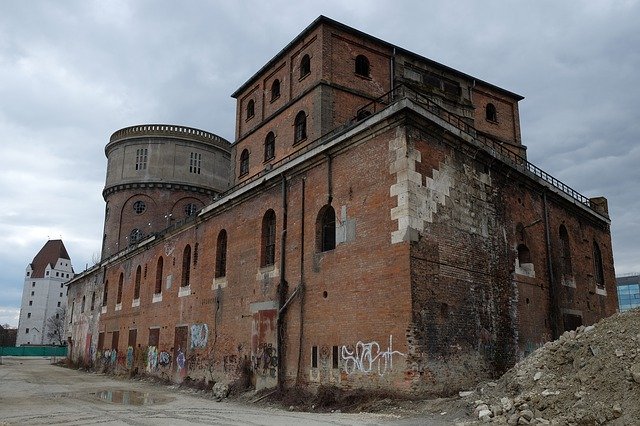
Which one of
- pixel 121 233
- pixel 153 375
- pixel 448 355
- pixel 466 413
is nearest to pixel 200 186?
pixel 121 233

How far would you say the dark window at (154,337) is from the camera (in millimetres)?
25344

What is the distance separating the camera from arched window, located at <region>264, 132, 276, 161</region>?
2333 centimetres

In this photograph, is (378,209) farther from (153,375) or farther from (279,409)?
(153,375)

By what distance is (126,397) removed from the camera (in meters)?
17.9

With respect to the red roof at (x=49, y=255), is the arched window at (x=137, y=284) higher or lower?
lower

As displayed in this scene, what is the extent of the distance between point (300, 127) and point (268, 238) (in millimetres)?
5408

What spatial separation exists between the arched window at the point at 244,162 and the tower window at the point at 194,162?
13102 mm

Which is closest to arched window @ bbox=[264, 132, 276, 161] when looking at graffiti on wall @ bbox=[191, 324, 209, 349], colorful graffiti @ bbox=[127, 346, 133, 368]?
graffiti on wall @ bbox=[191, 324, 209, 349]

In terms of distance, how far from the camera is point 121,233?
124 feet

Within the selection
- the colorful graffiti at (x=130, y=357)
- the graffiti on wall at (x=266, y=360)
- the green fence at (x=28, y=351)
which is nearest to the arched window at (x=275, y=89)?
the graffiti on wall at (x=266, y=360)

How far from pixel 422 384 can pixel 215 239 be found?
463 inches

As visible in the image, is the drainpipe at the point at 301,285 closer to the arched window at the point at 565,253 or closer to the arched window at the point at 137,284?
the arched window at the point at 565,253

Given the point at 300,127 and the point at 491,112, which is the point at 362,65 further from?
the point at 491,112

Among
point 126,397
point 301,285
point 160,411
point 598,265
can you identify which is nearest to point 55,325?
point 126,397
